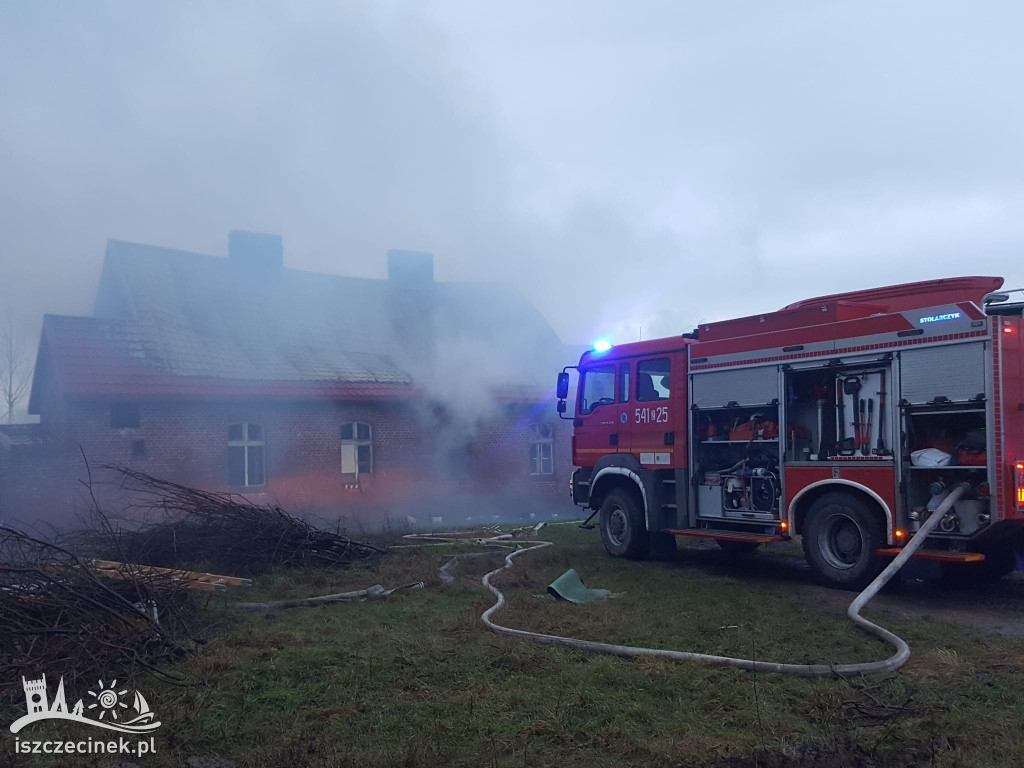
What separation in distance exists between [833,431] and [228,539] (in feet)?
22.4

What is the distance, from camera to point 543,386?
71.2 feet

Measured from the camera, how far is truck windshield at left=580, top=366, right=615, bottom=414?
11188 millimetres

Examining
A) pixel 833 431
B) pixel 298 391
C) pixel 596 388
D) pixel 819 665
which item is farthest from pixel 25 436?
pixel 819 665

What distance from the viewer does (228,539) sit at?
31.6 ft

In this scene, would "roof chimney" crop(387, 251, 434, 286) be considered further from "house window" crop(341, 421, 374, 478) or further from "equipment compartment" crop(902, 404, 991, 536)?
"equipment compartment" crop(902, 404, 991, 536)

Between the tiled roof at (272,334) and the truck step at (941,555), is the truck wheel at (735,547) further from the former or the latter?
the tiled roof at (272,334)

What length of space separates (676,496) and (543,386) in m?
11.9

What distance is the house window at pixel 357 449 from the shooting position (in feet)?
64.6

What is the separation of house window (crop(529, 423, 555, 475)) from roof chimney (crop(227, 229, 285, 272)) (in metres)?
8.01

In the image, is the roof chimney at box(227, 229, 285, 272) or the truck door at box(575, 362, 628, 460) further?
the roof chimney at box(227, 229, 285, 272)

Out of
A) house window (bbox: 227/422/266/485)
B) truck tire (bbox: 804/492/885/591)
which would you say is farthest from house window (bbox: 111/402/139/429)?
truck tire (bbox: 804/492/885/591)

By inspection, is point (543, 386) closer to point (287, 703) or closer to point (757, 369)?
point (757, 369)

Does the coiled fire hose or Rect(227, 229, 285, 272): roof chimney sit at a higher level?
Rect(227, 229, 285, 272): roof chimney

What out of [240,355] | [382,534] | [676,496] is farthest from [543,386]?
[676,496]
